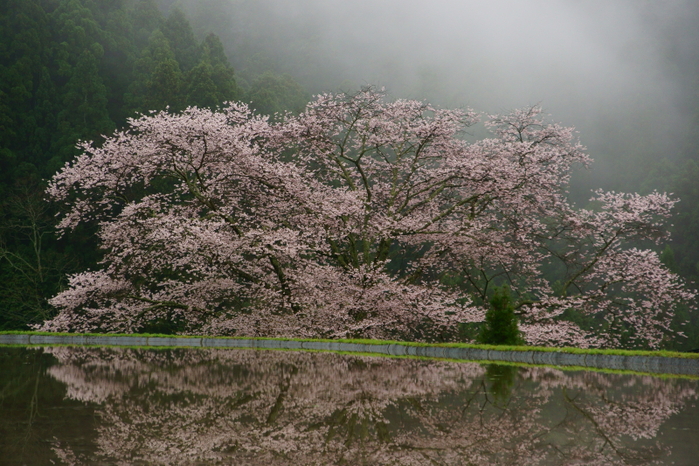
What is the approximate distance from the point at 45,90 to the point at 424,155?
3401 centimetres

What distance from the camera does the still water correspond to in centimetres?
534

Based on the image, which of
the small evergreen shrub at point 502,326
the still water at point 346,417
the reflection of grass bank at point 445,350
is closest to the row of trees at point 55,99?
the reflection of grass bank at point 445,350

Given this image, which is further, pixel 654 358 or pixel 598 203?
pixel 598 203

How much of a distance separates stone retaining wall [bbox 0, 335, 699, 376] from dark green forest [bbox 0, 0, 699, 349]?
11925 millimetres

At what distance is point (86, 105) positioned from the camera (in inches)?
1912

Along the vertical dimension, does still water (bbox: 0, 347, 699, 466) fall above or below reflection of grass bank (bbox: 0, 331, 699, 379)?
below

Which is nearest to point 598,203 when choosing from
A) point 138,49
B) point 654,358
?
point 138,49

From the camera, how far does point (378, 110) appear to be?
83.9ft

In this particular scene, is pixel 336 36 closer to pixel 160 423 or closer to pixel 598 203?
pixel 598 203

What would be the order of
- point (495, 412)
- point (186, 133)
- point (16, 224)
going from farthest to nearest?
point (16, 224)
point (186, 133)
point (495, 412)

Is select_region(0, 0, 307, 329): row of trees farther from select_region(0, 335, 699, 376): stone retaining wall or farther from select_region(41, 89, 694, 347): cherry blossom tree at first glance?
select_region(0, 335, 699, 376): stone retaining wall

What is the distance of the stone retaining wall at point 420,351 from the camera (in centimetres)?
1290

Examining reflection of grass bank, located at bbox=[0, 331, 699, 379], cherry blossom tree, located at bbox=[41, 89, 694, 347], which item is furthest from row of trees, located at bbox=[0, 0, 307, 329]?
reflection of grass bank, located at bbox=[0, 331, 699, 379]

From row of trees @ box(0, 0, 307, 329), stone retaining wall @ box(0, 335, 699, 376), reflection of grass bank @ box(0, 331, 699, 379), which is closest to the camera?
reflection of grass bank @ box(0, 331, 699, 379)
